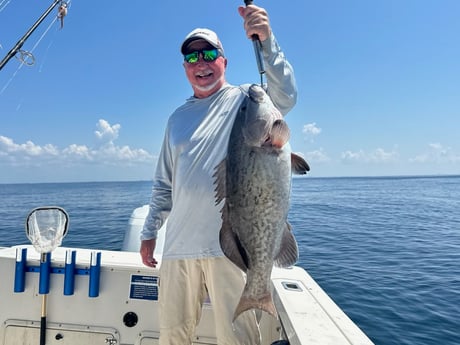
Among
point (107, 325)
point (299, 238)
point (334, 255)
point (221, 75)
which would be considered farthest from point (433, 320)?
point (299, 238)

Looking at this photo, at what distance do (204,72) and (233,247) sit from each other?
124 cm

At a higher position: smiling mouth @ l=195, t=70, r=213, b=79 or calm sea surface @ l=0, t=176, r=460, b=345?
smiling mouth @ l=195, t=70, r=213, b=79

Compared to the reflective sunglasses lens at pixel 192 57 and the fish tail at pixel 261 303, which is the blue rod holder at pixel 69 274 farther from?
the reflective sunglasses lens at pixel 192 57

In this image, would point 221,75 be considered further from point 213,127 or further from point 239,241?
point 239,241

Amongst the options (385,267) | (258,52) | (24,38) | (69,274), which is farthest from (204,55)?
(385,267)

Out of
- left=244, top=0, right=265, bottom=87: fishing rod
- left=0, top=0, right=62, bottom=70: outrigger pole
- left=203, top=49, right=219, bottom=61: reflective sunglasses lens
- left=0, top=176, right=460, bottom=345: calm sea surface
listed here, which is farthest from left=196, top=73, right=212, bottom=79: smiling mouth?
left=0, top=176, right=460, bottom=345: calm sea surface

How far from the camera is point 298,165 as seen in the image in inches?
71.0

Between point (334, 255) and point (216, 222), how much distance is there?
9972mm

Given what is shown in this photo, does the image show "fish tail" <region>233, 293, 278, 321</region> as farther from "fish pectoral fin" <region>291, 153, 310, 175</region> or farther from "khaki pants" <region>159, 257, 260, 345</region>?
"fish pectoral fin" <region>291, 153, 310, 175</region>

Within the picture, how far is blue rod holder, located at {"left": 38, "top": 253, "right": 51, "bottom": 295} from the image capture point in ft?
9.99

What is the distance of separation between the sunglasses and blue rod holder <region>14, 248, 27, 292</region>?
2.58m

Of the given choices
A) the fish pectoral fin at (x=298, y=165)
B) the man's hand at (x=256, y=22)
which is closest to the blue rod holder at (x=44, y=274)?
the fish pectoral fin at (x=298, y=165)

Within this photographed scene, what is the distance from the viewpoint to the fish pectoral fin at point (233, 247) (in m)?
1.82

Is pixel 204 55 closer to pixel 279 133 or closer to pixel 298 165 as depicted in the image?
pixel 279 133
